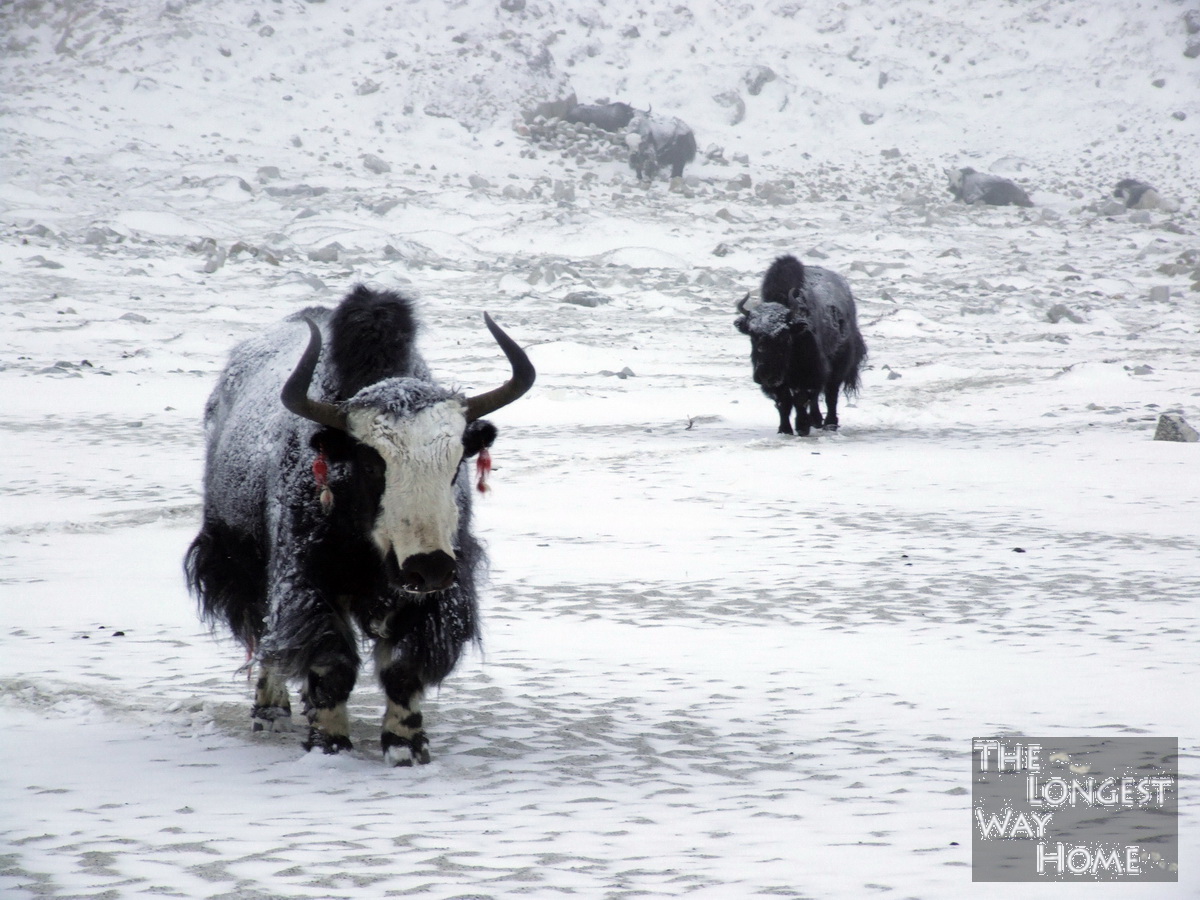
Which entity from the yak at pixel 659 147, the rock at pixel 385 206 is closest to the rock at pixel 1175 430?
the rock at pixel 385 206

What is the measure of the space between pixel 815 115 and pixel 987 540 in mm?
39118

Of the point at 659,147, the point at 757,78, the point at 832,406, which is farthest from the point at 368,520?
the point at 757,78

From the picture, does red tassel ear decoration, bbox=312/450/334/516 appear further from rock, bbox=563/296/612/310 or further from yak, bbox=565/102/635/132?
yak, bbox=565/102/635/132

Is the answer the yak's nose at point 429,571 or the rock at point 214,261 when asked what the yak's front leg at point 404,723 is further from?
the rock at point 214,261

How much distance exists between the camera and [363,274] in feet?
80.2

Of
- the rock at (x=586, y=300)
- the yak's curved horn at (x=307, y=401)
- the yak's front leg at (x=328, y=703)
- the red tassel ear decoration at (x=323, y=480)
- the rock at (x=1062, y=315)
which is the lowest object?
the yak's front leg at (x=328, y=703)

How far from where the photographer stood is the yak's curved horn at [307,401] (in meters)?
3.94

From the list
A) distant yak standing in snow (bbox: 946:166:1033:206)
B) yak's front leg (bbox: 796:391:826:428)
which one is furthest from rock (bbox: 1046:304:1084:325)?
distant yak standing in snow (bbox: 946:166:1033:206)

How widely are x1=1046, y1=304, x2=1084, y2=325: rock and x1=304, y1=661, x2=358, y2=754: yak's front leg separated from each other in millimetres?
21663

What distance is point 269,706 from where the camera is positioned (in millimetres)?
4527

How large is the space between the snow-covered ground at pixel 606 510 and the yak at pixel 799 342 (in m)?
0.54

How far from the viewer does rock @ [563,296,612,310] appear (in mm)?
23062

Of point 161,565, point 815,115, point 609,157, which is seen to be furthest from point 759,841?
point 815,115

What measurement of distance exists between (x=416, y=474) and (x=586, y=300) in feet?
63.8
